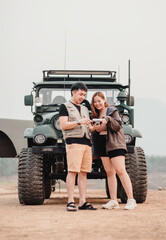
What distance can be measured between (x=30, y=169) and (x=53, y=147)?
1.83ft

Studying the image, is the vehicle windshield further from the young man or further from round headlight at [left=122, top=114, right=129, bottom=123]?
the young man

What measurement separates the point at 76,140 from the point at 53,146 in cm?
122

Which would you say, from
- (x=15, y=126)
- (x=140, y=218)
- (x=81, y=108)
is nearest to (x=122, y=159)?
(x=81, y=108)

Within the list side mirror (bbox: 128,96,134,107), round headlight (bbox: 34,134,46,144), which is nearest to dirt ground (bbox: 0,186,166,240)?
round headlight (bbox: 34,134,46,144)

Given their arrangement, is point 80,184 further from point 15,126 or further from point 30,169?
point 15,126

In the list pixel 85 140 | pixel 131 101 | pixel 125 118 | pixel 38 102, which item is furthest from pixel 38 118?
pixel 85 140

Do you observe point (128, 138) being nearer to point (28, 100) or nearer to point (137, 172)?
point (137, 172)

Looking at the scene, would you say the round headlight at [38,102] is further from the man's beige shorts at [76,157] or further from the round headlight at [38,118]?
the man's beige shorts at [76,157]

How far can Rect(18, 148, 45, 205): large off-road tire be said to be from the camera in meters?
9.13

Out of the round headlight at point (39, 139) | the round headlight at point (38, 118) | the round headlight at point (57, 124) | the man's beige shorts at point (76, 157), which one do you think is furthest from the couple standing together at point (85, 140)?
the round headlight at point (38, 118)

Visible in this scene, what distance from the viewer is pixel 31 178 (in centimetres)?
912

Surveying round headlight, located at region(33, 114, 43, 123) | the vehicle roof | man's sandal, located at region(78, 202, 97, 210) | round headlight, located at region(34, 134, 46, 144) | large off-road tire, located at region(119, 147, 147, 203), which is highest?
the vehicle roof

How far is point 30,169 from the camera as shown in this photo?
9.16 metres

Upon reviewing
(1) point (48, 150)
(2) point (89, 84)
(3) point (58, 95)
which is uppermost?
(2) point (89, 84)
